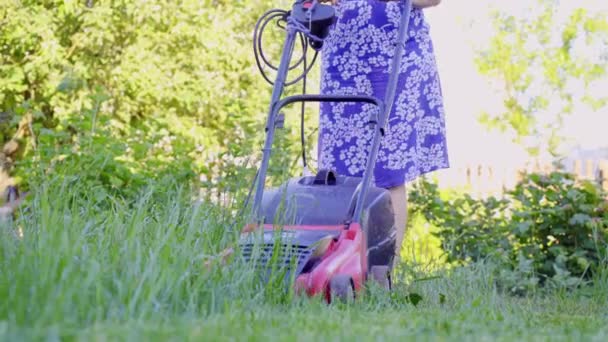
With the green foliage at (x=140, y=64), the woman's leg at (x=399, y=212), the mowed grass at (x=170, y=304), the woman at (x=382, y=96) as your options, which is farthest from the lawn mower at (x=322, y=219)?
the green foliage at (x=140, y=64)

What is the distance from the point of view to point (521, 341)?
2.05 m

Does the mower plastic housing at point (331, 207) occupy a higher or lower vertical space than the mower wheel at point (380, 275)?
higher

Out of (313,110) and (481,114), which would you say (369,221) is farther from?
(481,114)

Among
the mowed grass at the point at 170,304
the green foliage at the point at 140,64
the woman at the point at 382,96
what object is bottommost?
the mowed grass at the point at 170,304

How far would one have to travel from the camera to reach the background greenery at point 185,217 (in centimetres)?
211

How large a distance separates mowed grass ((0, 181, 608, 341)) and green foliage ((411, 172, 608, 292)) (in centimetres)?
168

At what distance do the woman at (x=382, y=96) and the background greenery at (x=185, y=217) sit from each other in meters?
0.30

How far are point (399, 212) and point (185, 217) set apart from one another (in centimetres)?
112

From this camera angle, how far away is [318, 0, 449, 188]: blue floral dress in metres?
3.93

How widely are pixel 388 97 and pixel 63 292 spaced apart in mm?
1637

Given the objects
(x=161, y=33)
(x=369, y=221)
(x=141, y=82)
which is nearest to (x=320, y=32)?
(x=369, y=221)

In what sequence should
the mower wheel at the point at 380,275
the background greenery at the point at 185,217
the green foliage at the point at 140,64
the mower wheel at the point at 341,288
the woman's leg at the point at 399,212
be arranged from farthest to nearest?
the green foliage at the point at 140,64 < the woman's leg at the point at 399,212 < the mower wheel at the point at 380,275 < the mower wheel at the point at 341,288 < the background greenery at the point at 185,217

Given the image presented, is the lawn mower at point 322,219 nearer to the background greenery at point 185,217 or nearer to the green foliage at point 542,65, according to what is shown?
the background greenery at point 185,217

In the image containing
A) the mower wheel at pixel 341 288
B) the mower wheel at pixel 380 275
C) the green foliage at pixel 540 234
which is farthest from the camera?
the green foliage at pixel 540 234
